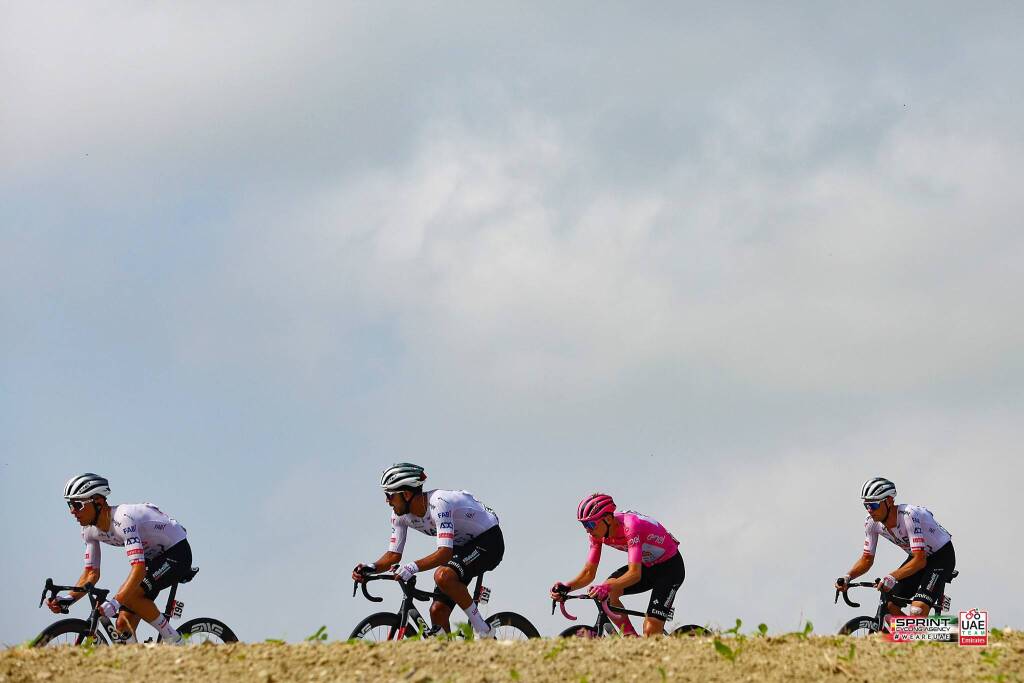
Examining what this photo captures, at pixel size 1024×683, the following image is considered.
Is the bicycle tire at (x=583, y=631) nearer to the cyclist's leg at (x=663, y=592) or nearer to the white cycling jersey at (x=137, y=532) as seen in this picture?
the cyclist's leg at (x=663, y=592)

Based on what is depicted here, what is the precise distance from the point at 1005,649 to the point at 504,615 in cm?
672

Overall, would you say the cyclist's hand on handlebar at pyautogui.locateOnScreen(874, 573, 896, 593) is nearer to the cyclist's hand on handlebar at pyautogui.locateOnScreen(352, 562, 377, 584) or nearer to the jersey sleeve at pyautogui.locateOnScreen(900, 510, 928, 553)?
the jersey sleeve at pyautogui.locateOnScreen(900, 510, 928, 553)

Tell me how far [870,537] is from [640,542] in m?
5.32

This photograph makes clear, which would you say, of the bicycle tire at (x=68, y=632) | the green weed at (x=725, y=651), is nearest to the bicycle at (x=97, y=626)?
the bicycle tire at (x=68, y=632)

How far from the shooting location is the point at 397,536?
18.8m

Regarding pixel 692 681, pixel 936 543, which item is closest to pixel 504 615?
pixel 692 681

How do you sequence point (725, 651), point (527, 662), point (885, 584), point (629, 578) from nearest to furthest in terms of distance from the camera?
point (527, 662) → point (725, 651) → point (629, 578) → point (885, 584)

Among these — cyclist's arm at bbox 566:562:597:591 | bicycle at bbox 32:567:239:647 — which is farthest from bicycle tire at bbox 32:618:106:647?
cyclist's arm at bbox 566:562:597:591

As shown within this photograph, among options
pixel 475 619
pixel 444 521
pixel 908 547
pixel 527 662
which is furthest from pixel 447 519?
pixel 908 547

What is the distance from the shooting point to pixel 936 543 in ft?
68.7

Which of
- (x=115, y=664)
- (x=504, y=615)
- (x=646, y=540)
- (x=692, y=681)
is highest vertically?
(x=646, y=540)

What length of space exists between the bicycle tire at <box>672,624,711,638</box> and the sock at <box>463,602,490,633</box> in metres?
2.72

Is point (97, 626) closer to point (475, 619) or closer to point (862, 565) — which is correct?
point (475, 619)

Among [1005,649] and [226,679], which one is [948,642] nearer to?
[1005,649]
